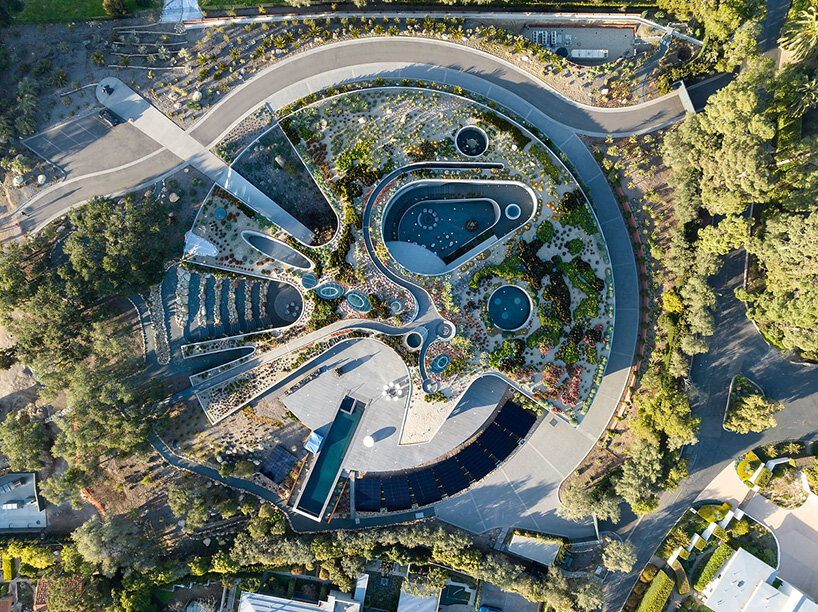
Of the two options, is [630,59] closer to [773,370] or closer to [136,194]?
[773,370]

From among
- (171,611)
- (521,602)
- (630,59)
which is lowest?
(171,611)

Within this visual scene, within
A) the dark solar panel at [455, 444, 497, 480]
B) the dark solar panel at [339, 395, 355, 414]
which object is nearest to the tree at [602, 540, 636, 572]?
the dark solar panel at [455, 444, 497, 480]

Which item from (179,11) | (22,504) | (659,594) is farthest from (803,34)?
(22,504)

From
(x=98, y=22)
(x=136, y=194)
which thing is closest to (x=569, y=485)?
(x=136, y=194)

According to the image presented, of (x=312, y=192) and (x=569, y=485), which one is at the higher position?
(x=312, y=192)

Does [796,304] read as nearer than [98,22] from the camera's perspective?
Yes

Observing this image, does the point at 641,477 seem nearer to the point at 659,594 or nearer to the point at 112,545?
the point at 659,594
